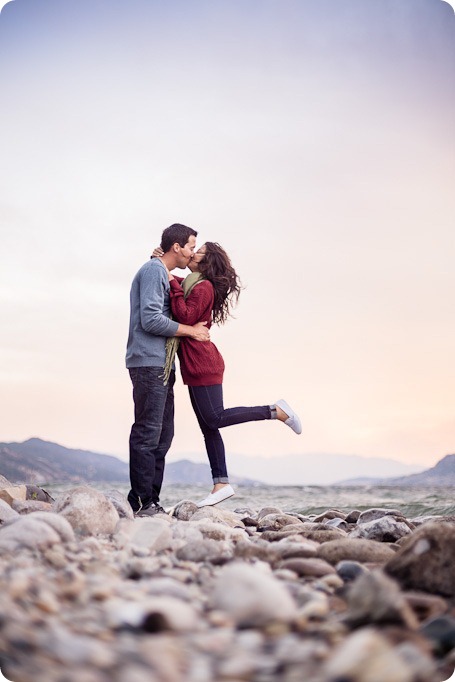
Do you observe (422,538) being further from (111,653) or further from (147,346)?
(147,346)

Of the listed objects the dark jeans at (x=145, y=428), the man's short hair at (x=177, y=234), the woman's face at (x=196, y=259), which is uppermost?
the man's short hair at (x=177, y=234)

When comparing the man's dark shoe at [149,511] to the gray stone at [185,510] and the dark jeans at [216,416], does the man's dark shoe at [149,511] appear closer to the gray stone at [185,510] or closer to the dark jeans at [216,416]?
the gray stone at [185,510]

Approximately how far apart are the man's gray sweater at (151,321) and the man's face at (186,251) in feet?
0.76

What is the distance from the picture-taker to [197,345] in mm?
6117

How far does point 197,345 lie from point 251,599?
4.04 m

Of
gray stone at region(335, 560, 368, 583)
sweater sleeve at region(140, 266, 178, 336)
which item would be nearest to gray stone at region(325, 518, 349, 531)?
sweater sleeve at region(140, 266, 178, 336)

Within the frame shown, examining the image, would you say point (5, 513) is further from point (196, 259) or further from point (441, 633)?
point (441, 633)

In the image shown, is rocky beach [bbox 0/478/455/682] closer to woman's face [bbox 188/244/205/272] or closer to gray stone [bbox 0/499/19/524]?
gray stone [bbox 0/499/19/524]

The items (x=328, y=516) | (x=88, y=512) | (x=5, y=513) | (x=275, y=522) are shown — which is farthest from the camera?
(x=328, y=516)

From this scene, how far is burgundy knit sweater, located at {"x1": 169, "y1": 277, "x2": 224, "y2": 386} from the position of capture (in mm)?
6094

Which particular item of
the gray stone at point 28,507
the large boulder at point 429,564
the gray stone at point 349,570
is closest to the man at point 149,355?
the gray stone at point 28,507

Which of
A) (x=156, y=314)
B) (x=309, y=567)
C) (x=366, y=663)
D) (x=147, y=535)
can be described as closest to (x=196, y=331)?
(x=156, y=314)

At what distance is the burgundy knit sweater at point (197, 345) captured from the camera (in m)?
6.09

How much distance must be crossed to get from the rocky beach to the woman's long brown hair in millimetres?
3091
